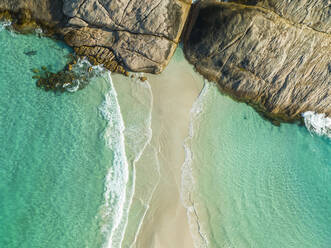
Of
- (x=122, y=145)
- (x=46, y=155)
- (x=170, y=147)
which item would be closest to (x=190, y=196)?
(x=170, y=147)

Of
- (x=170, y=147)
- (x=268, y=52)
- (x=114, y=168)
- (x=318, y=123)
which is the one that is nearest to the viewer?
(x=114, y=168)

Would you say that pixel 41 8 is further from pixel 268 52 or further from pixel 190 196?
pixel 190 196

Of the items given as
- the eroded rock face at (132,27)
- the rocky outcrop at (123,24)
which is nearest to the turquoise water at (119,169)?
the rocky outcrop at (123,24)

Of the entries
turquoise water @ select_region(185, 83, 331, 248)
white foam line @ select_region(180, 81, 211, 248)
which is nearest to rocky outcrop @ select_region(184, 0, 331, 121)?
turquoise water @ select_region(185, 83, 331, 248)

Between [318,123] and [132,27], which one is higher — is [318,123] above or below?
below

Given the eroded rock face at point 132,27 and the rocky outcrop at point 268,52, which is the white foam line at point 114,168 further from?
the rocky outcrop at point 268,52

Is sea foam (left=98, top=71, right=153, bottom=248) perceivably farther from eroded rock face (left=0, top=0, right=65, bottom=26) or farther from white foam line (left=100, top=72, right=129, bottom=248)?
eroded rock face (left=0, top=0, right=65, bottom=26)

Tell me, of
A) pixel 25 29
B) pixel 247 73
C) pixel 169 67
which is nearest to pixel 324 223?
pixel 247 73
